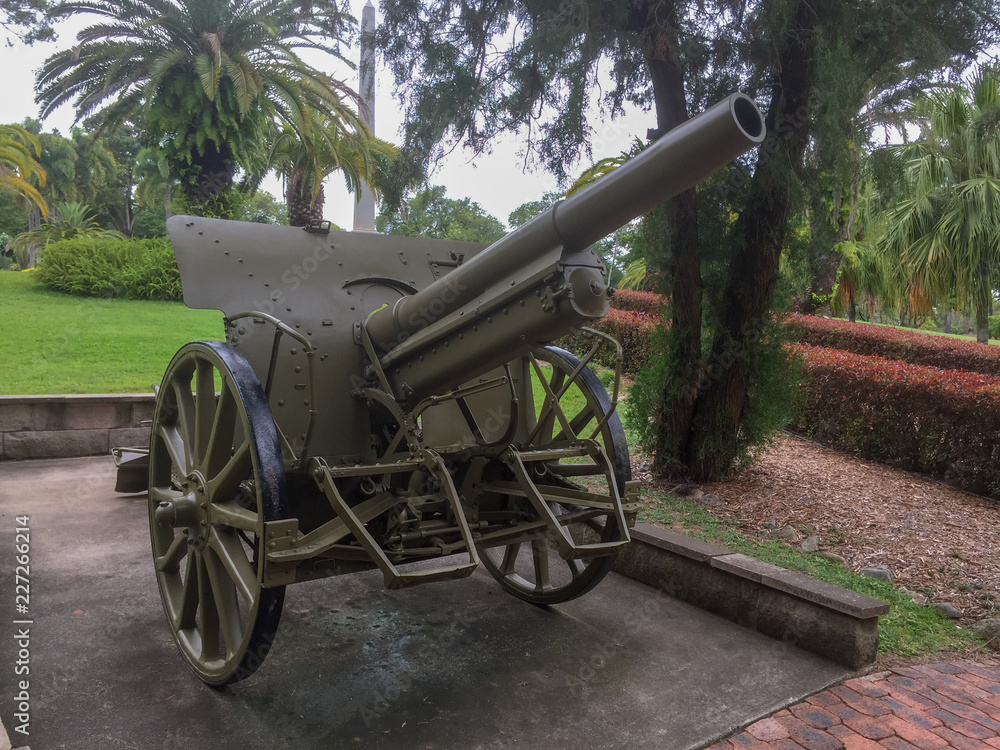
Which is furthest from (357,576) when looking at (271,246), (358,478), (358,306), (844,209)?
(844,209)

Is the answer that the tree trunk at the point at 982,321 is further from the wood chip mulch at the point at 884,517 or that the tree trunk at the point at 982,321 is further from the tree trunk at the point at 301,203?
the tree trunk at the point at 301,203

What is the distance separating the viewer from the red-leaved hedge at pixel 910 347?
1066 centimetres

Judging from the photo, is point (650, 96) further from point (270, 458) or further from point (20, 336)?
point (20, 336)

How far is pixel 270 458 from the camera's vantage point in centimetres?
282

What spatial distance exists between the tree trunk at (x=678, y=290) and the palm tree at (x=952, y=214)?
790cm

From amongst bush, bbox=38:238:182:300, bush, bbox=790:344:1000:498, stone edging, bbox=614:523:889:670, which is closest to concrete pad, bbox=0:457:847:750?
stone edging, bbox=614:523:889:670

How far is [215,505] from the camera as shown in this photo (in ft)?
10.4

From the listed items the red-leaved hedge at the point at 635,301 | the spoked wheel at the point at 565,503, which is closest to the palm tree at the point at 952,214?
the red-leaved hedge at the point at 635,301

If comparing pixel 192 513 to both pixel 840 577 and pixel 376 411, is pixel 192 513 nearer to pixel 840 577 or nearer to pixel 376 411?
pixel 376 411

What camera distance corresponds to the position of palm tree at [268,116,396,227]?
47.5 ft

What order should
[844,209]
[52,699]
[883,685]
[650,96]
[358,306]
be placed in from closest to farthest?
1. [52,699]
2. [883,685]
3. [358,306]
4. [650,96]
5. [844,209]

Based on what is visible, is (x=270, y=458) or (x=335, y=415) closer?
(x=270, y=458)

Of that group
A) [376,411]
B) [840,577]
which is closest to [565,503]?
[376,411]

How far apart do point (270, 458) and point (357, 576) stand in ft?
6.47
